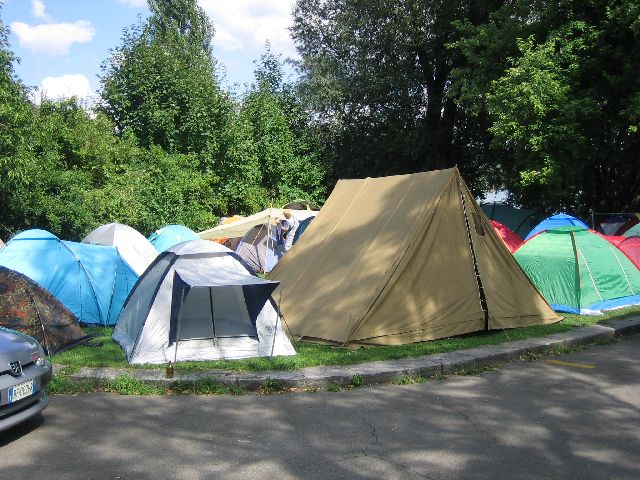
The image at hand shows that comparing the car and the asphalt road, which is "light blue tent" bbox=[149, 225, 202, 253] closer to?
the asphalt road

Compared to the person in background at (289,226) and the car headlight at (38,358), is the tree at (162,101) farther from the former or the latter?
the car headlight at (38,358)

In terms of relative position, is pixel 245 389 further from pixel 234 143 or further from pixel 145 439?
pixel 234 143

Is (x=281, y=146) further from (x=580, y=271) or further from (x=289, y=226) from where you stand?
(x=580, y=271)

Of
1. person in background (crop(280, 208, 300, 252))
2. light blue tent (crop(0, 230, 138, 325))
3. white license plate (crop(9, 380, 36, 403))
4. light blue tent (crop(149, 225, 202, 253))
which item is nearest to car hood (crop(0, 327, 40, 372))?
white license plate (crop(9, 380, 36, 403))

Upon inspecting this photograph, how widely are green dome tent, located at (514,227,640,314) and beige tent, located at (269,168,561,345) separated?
5.01 feet

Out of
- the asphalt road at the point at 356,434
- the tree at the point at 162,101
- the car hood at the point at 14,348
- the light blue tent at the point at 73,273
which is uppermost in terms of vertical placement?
the tree at the point at 162,101

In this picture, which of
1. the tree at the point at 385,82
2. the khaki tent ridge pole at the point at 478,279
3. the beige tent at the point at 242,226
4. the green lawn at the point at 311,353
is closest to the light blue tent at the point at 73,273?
the green lawn at the point at 311,353

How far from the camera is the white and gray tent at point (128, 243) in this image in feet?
45.5

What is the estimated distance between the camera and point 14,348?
6000 millimetres

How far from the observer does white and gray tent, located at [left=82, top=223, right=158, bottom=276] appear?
13875mm

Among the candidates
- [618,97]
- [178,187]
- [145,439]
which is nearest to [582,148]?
[618,97]

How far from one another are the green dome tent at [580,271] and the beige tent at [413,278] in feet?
5.01

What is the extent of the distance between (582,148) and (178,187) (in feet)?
45.5

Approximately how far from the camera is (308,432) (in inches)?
246
